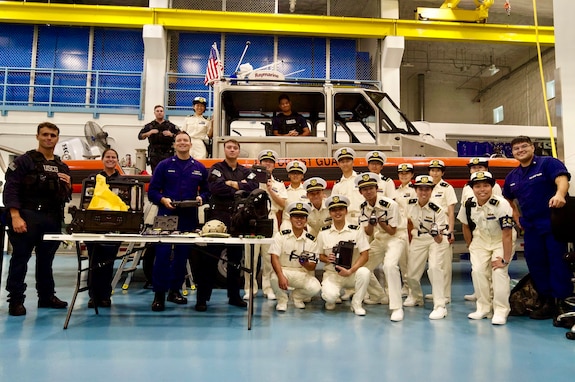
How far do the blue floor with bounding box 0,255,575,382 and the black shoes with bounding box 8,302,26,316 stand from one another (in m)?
0.10

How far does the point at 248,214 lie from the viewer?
3.34 m

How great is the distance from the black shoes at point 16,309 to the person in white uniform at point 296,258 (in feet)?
7.24

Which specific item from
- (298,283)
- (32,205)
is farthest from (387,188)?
(32,205)

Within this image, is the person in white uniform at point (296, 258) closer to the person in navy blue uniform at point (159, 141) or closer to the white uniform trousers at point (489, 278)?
the white uniform trousers at point (489, 278)

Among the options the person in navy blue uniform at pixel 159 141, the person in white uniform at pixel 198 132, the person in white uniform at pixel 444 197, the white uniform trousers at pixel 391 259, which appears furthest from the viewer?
the person in navy blue uniform at pixel 159 141

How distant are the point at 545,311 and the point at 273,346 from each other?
2.58 metres

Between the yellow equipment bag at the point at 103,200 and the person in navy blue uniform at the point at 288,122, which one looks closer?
the yellow equipment bag at the point at 103,200

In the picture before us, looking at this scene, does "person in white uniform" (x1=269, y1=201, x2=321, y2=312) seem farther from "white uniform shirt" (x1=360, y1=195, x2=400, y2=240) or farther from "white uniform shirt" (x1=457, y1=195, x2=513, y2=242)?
"white uniform shirt" (x1=457, y1=195, x2=513, y2=242)

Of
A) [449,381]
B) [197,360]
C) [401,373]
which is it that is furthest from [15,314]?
[449,381]

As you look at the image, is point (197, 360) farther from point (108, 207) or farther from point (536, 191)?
point (536, 191)

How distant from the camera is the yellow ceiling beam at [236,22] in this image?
1052cm

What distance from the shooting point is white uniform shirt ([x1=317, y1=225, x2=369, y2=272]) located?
12.9 feet

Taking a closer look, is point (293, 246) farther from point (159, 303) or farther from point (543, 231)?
point (543, 231)

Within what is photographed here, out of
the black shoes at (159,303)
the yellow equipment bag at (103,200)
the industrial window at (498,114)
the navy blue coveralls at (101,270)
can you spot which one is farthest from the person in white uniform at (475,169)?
the industrial window at (498,114)
